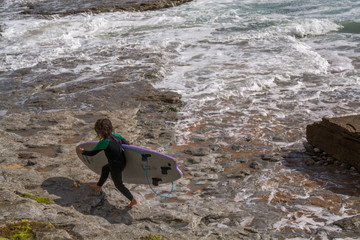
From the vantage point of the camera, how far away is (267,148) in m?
6.59

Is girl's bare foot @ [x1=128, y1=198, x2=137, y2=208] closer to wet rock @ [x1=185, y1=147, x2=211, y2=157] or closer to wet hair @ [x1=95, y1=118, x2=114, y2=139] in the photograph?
wet hair @ [x1=95, y1=118, x2=114, y2=139]

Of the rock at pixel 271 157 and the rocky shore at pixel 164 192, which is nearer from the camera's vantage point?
the rocky shore at pixel 164 192

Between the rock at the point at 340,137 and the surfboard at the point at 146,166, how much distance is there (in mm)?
2629

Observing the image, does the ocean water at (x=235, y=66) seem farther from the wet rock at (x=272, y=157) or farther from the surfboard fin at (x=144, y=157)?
the surfboard fin at (x=144, y=157)

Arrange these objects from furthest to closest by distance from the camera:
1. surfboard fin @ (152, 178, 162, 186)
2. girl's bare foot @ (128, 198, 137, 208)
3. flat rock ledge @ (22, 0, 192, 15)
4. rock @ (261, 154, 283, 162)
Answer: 1. flat rock ledge @ (22, 0, 192, 15)
2. rock @ (261, 154, 283, 162)
3. surfboard fin @ (152, 178, 162, 186)
4. girl's bare foot @ (128, 198, 137, 208)

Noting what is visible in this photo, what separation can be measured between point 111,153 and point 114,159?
9 cm

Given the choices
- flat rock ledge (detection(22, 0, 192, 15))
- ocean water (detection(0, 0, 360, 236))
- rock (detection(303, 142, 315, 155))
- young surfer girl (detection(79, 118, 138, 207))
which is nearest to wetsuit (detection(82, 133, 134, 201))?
young surfer girl (detection(79, 118, 138, 207))

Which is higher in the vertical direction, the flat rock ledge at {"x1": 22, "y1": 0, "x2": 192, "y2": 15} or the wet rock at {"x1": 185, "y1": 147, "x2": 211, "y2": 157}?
the flat rock ledge at {"x1": 22, "y1": 0, "x2": 192, "y2": 15}

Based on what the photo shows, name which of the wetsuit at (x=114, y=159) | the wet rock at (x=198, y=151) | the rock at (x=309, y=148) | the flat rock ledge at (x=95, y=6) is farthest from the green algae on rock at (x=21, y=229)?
the flat rock ledge at (x=95, y=6)

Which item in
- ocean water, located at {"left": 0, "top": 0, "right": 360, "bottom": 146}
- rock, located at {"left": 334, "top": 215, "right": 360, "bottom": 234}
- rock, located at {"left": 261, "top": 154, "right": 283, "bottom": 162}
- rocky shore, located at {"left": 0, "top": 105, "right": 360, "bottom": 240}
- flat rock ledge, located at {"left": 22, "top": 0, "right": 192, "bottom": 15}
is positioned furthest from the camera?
flat rock ledge, located at {"left": 22, "top": 0, "right": 192, "bottom": 15}

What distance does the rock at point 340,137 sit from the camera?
562 centimetres

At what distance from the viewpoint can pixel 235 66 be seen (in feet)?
36.7

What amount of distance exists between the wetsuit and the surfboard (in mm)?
118

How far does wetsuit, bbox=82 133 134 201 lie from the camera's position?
4641 mm
